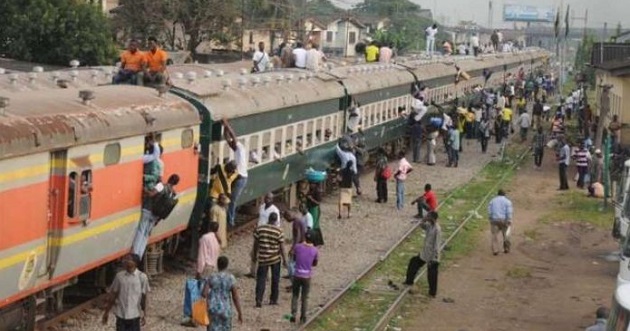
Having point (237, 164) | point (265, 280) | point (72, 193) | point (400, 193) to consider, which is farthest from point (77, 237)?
point (400, 193)

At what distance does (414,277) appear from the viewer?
66.0 ft

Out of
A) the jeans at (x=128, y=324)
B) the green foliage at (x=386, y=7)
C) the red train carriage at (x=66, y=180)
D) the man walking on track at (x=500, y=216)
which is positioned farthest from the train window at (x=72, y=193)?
the green foliage at (x=386, y=7)

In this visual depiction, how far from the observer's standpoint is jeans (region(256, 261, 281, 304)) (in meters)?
17.3

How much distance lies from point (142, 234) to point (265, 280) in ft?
6.89

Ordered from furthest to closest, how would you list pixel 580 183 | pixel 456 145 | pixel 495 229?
pixel 456 145, pixel 580 183, pixel 495 229

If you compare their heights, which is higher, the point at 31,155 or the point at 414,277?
the point at 31,155

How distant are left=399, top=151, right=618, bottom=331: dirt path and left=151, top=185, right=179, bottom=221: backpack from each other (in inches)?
148

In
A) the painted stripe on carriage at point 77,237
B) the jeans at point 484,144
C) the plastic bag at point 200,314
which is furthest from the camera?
the jeans at point 484,144

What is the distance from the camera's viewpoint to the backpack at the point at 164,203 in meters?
16.3

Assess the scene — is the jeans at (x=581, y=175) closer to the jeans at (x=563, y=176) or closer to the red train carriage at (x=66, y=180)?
the jeans at (x=563, y=176)

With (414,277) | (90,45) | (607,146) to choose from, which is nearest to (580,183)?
(607,146)

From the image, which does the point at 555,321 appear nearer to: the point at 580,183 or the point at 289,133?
the point at 289,133

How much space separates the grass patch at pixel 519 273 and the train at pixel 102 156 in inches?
187

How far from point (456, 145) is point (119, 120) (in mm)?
24048
